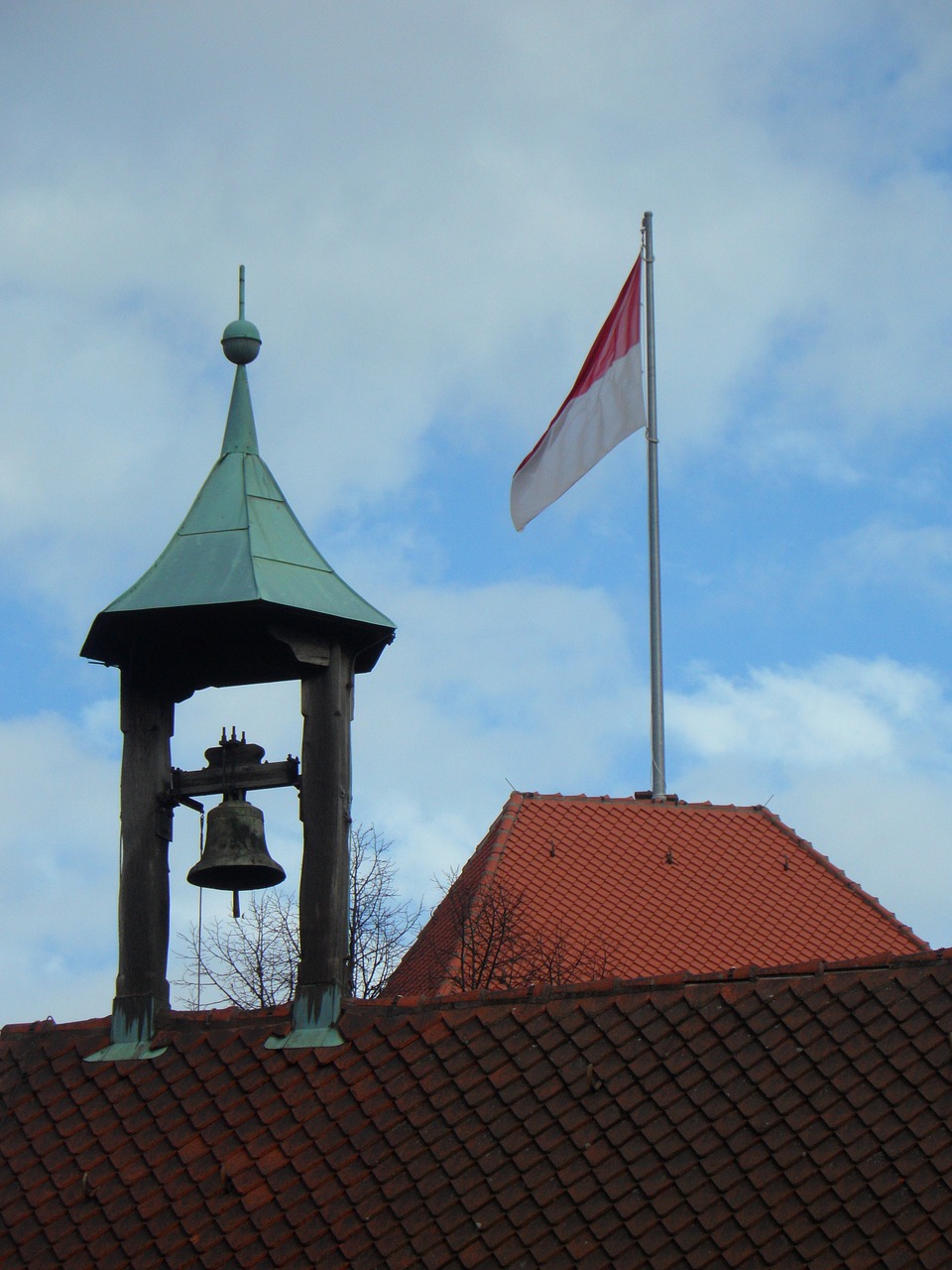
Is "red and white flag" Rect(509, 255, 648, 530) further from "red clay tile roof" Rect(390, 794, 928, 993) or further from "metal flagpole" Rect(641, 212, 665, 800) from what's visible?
"red clay tile roof" Rect(390, 794, 928, 993)

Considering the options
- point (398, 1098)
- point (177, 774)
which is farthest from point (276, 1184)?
point (177, 774)

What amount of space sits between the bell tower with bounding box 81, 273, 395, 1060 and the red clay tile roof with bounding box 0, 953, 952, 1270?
0.45m

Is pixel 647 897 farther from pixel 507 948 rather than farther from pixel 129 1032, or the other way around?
pixel 129 1032

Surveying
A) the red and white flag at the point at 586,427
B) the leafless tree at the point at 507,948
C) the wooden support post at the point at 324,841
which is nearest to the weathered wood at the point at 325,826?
the wooden support post at the point at 324,841

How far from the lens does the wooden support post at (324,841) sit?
11594 millimetres

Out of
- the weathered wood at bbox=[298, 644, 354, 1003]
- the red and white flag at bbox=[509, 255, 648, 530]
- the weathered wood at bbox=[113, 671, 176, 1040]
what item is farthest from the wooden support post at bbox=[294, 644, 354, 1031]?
the red and white flag at bbox=[509, 255, 648, 530]

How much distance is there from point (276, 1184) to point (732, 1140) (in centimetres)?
225

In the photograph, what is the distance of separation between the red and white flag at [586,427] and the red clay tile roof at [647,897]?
142 inches

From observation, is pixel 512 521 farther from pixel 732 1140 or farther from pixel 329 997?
pixel 732 1140

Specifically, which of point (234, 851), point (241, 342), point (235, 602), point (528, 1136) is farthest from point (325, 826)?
point (241, 342)

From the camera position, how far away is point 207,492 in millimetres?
13555

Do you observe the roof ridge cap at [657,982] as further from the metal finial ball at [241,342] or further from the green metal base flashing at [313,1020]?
the metal finial ball at [241,342]

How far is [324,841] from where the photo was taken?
39.5 ft

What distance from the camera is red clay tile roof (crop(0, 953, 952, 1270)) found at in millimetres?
9719
